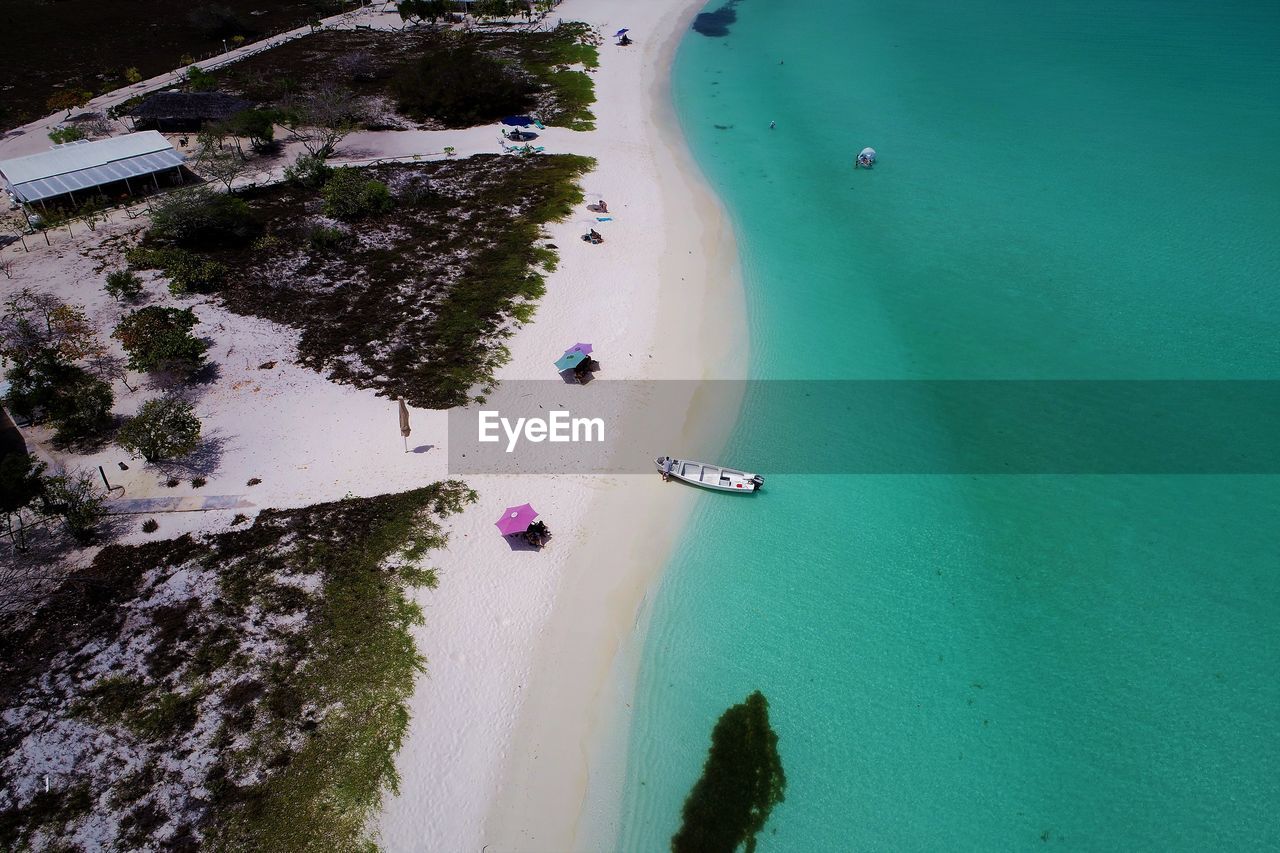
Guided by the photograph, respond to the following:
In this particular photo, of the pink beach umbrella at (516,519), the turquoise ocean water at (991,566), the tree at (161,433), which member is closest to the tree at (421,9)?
the turquoise ocean water at (991,566)

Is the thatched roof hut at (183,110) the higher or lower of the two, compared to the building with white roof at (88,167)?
higher

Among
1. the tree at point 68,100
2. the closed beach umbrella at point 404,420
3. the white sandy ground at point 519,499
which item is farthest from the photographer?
the tree at point 68,100

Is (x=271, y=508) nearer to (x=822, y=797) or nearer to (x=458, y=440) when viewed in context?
(x=458, y=440)

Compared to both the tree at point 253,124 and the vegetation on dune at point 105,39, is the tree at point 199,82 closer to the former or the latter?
the vegetation on dune at point 105,39

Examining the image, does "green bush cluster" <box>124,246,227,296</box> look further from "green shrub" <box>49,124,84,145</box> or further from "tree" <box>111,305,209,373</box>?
"green shrub" <box>49,124,84,145</box>

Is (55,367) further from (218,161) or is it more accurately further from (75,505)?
(218,161)
